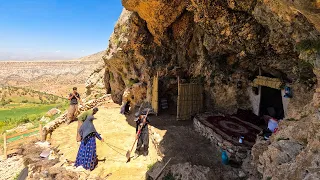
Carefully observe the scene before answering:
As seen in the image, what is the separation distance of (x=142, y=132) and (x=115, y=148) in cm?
185

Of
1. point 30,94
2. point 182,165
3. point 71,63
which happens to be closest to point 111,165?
point 182,165

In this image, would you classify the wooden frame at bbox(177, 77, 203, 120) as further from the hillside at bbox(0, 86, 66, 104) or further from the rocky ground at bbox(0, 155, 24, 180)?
the hillside at bbox(0, 86, 66, 104)

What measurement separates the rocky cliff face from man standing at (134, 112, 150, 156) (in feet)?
13.8

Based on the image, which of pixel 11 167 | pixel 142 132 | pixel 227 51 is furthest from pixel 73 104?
pixel 227 51

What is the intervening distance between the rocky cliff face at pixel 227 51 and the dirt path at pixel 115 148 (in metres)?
3.19

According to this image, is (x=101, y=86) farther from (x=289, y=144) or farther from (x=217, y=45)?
(x=289, y=144)

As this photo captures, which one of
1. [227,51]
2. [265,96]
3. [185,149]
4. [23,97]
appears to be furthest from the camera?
[23,97]

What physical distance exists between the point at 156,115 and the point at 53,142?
600 cm

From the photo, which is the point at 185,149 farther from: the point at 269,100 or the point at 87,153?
the point at 269,100

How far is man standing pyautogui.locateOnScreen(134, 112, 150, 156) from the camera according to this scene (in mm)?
8648

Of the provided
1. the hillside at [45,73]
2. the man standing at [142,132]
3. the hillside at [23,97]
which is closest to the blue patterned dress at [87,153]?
the man standing at [142,132]

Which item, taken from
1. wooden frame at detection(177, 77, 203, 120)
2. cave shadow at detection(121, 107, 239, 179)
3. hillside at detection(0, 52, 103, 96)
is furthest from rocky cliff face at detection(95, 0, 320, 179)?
hillside at detection(0, 52, 103, 96)

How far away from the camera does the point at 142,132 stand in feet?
28.9

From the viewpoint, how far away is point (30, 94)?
44.3 m
